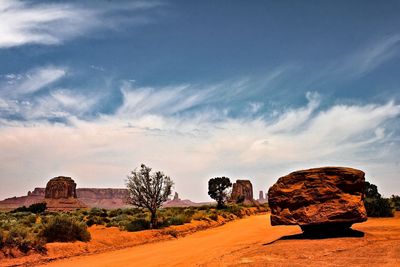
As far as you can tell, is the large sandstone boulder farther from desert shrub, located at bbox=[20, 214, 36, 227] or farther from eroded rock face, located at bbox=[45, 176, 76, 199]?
eroded rock face, located at bbox=[45, 176, 76, 199]

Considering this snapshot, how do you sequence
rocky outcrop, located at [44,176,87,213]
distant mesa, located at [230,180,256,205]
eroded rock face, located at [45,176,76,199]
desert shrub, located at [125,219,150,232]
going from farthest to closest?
1. distant mesa, located at [230,180,256,205]
2. eroded rock face, located at [45,176,76,199]
3. rocky outcrop, located at [44,176,87,213]
4. desert shrub, located at [125,219,150,232]

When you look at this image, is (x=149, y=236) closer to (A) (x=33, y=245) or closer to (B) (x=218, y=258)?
(A) (x=33, y=245)

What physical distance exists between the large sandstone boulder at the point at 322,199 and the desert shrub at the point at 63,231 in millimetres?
10285

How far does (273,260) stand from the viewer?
9.32 meters

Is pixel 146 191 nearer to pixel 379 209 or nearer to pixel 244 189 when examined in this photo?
pixel 379 209

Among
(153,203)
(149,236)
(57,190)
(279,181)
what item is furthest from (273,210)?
(57,190)

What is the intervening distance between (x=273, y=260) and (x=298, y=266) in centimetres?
115

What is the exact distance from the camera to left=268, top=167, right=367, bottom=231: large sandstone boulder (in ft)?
38.9

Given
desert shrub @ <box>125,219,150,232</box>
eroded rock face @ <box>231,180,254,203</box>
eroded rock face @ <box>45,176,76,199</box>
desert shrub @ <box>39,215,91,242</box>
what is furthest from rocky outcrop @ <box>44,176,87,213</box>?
desert shrub @ <box>39,215,91,242</box>

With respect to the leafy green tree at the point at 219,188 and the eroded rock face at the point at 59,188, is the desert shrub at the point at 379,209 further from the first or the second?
the eroded rock face at the point at 59,188

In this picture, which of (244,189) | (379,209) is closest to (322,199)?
(379,209)

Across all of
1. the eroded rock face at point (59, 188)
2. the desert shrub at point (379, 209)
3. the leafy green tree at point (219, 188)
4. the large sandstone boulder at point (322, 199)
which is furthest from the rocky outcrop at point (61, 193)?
the large sandstone boulder at point (322, 199)

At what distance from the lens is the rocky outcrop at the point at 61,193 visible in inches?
4338

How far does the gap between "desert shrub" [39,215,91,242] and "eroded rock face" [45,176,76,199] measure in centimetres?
10654
